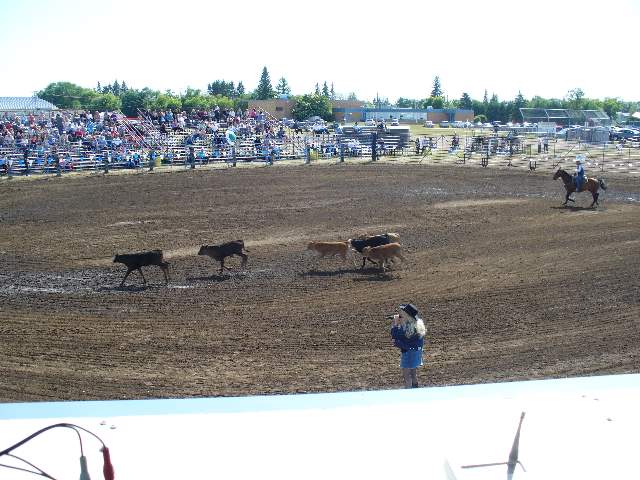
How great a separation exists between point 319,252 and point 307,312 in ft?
13.2

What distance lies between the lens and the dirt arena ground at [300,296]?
1014 cm

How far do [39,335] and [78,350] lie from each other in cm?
121

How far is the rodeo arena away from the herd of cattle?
0.23 feet

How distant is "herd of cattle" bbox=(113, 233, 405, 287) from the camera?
1504 cm

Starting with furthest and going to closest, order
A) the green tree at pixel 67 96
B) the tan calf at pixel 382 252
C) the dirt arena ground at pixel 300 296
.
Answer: the green tree at pixel 67 96 → the tan calf at pixel 382 252 → the dirt arena ground at pixel 300 296

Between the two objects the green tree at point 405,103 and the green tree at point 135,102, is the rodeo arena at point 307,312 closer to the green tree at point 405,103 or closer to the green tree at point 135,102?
the green tree at point 135,102

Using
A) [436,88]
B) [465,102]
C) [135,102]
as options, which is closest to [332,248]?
[135,102]

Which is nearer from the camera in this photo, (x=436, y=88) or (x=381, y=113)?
(x=381, y=113)

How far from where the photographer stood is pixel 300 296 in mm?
13945

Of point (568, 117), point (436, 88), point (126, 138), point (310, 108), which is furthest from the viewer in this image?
point (436, 88)

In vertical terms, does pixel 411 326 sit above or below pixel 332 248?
above

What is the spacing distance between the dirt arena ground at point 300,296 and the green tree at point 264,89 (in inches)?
3973

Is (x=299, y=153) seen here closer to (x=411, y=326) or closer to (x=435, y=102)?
(x=411, y=326)

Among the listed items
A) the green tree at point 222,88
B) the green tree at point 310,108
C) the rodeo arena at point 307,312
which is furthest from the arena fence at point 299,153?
the green tree at point 222,88
